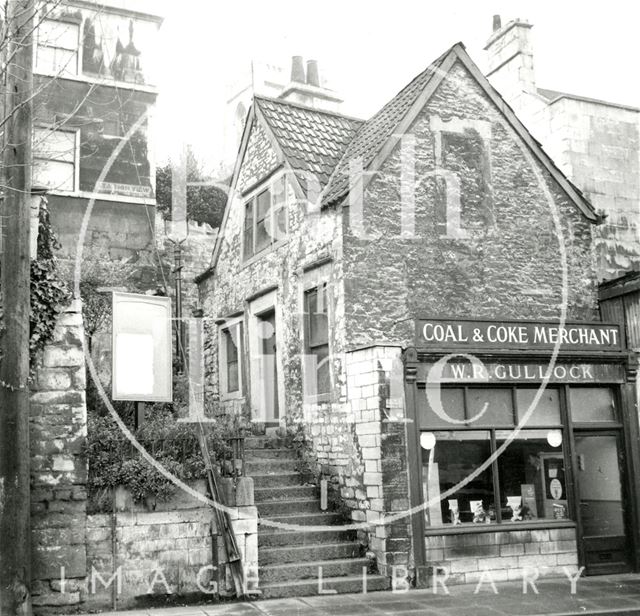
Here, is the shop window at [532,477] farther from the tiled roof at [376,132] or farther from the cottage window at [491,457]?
the tiled roof at [376,132]

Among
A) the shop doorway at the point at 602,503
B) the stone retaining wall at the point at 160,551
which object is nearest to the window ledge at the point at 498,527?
the shop doorway at the point at 602,503

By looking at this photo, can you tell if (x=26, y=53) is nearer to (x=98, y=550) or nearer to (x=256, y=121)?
(x=98, y=550)

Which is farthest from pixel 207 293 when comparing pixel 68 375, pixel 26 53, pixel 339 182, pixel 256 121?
pixel 26 53

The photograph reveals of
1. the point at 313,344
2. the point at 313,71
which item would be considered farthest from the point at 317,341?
the point at 313,71

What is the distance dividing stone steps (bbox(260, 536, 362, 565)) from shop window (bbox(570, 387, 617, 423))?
3.93 m

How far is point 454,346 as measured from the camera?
37.0 feet

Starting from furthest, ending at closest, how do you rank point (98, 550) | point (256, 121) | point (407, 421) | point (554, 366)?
point (256, 121), point (554, 366), point (407, 421), point (98, 550)

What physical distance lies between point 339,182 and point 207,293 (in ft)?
20.0

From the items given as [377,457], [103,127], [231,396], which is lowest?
[377,457]

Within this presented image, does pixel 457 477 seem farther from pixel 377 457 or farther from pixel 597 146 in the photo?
pixel 597 146

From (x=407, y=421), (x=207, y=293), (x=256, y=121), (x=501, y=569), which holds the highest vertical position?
(x=256, y=121)

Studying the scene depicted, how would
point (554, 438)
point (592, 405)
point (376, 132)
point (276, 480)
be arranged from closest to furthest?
point (554, 438)
point (592, 405)
point (276, 480)
point (376, 132)

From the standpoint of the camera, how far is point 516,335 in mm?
11711

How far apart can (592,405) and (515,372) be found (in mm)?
1515
